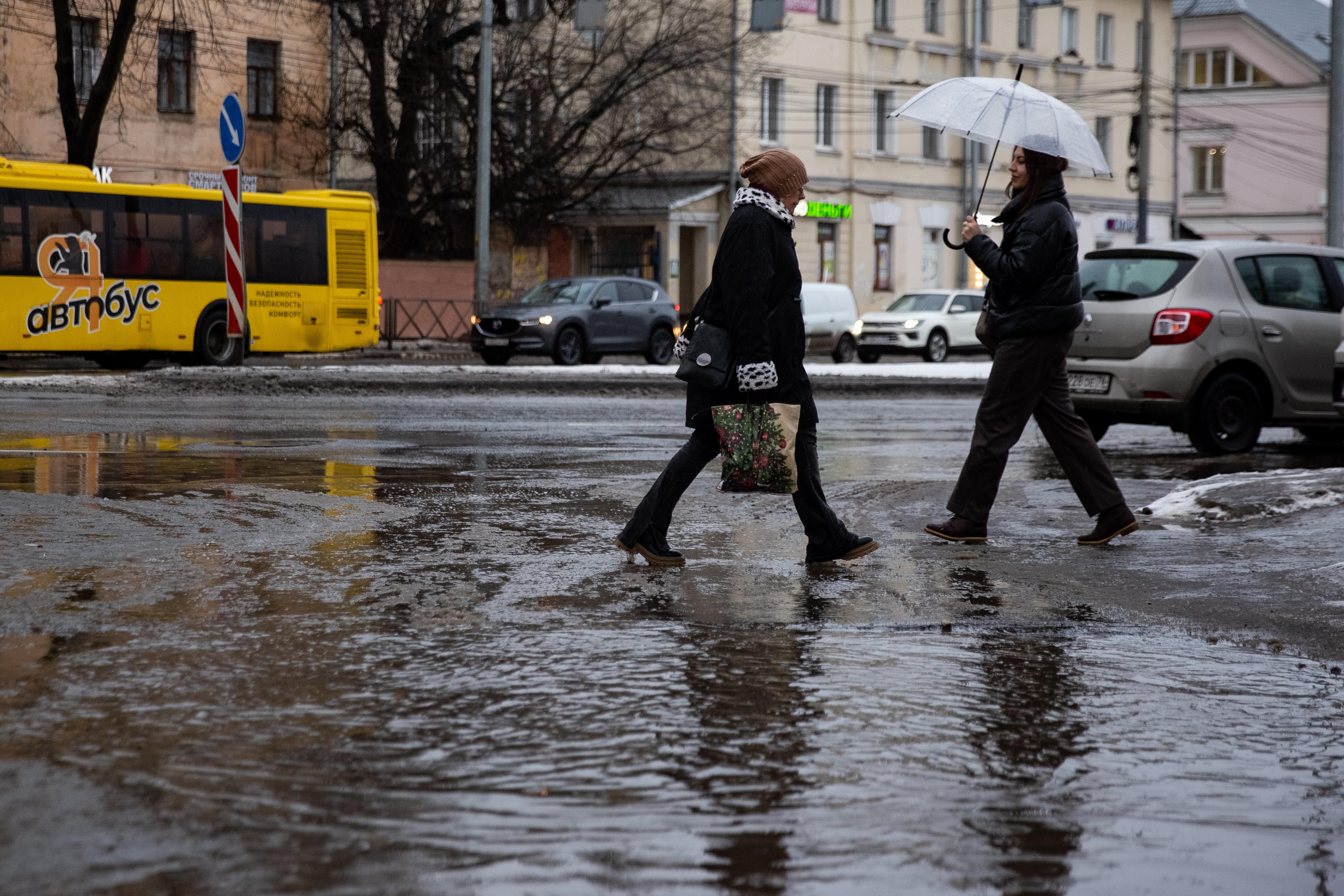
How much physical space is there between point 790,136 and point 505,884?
45140mm

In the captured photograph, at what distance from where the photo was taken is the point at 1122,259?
1333 cm

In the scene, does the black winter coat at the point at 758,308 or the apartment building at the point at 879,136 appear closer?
the black winter coat at the point at 758,308

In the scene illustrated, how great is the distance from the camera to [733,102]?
145 ft

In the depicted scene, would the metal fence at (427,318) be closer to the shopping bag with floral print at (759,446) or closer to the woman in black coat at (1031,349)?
the woman in black coat at (1031,349)

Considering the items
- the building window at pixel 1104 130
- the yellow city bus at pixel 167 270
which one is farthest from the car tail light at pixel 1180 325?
the building window at pixel 1104 130

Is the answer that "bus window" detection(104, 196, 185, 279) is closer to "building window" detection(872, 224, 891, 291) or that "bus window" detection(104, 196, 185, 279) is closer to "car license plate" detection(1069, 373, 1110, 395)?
"car license plate" detection(1069, 373, 1110, 395)

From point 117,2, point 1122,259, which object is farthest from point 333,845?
point 117,2

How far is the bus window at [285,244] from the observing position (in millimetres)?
27016

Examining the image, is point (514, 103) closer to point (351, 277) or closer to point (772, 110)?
point (772, 110)

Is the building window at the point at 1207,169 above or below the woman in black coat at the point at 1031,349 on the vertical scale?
above

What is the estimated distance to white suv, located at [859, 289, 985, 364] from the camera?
123 ft

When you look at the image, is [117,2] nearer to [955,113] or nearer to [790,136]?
[790,136]

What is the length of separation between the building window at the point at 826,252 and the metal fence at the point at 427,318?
1141cm

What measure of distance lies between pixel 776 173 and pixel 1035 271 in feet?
5.01
